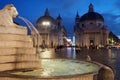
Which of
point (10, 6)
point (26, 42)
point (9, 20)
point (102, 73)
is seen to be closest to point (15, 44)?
point (26, 42)

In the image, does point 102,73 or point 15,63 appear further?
point 15,63

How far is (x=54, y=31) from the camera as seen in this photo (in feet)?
306

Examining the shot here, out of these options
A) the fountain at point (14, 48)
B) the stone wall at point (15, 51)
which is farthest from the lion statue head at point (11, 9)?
the stone wall at point (15, 51)

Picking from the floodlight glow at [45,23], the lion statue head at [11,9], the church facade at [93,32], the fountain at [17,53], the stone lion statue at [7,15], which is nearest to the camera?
the fountain at [17,53]

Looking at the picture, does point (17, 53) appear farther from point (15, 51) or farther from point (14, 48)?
point (14, 48)

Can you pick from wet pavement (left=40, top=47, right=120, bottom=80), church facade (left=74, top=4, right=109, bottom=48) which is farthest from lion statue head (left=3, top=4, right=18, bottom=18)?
church facade (left=74, top=4, right=109, bottom=48)

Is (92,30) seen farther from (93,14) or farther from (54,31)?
(54,31)

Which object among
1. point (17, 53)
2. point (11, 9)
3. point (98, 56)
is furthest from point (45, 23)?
point (17, 53)

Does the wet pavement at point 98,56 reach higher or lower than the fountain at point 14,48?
lower

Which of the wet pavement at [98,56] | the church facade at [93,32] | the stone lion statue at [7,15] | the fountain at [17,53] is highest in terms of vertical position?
the church facade at [93,32]

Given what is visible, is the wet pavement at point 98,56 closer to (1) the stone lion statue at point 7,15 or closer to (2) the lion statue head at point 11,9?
(1) the stone lion statue at point 7,15

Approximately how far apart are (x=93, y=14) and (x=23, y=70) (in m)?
83.9

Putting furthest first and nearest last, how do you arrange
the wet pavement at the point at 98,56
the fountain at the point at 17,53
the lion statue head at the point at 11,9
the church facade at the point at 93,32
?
the church facade at the point at 93,32 < the wet pavement at the point at 98,56 < the lion statue head at the point at 11,9 < the fountain at the point at 17,53

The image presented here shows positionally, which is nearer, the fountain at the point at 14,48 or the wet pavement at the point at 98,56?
the fountain at the point at 14,48
